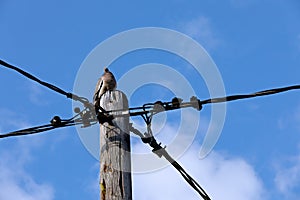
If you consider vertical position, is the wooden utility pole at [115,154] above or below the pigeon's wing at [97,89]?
below

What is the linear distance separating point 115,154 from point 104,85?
2.54 feet

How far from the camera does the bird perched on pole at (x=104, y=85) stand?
4.85 metres

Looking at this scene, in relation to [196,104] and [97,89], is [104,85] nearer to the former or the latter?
[97,89]

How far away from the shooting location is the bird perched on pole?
485cm

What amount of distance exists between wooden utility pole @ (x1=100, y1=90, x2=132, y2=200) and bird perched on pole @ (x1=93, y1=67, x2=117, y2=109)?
0.18ft

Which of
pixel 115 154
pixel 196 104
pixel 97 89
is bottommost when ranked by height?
pixel 115 154

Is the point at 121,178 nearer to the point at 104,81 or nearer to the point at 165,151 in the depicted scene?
the point at 165,151

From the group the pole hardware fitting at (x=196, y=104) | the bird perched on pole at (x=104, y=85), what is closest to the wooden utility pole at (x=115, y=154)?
the bird perched on pole at (x=104, y=85)

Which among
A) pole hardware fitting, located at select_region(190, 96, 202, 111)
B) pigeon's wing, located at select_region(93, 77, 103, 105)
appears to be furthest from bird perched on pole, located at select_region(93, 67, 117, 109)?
pole hardware fitting, located at select_region(190, 96, 202, 111)

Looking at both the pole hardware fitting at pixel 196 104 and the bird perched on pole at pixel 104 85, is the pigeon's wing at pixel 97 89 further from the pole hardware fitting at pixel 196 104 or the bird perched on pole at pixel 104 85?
the pole hardware fitting at pixel 196 104

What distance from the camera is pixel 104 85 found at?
193 inches

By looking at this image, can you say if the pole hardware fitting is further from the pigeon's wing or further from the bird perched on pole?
the pigeon's wing

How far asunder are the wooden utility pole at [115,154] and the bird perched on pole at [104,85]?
0.05 meters

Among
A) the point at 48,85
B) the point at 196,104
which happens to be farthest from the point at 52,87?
the point at 196,104
